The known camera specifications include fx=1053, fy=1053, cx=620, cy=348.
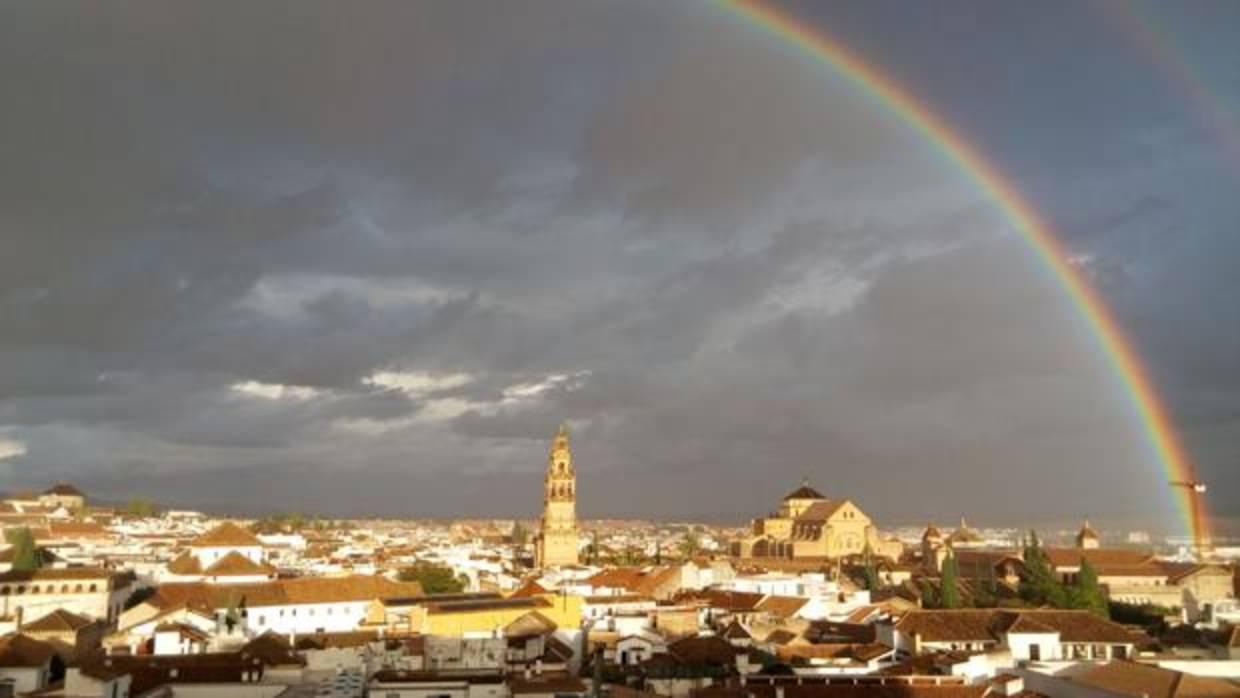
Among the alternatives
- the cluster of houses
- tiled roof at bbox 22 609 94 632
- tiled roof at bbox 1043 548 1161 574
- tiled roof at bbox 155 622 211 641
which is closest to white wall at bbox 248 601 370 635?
the cluster of houses

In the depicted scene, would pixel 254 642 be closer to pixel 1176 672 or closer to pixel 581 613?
pixel 581 613

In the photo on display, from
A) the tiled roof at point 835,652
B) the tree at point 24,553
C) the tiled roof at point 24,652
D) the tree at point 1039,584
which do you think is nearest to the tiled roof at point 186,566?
the tree at point 24,553

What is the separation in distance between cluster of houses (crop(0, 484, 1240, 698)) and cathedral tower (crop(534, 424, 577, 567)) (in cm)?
1103

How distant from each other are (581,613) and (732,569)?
33.0 m

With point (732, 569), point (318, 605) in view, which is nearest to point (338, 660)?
point (318, 605)

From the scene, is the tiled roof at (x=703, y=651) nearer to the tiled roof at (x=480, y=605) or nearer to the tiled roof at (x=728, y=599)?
the tiled roof at (x=480, y=605)

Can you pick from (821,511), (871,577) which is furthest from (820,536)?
(871,577)

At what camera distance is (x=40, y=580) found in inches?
1999

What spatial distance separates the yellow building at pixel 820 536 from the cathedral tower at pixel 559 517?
2507 centimetres

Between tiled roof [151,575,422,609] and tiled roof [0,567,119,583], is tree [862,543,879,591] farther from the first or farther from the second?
tiled roof [0,567,119,583]

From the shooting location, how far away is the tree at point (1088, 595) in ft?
185

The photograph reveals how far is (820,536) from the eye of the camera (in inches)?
4045

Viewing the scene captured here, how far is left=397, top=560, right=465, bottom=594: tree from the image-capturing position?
6856 centimetres

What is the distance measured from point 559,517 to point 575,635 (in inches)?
1773
